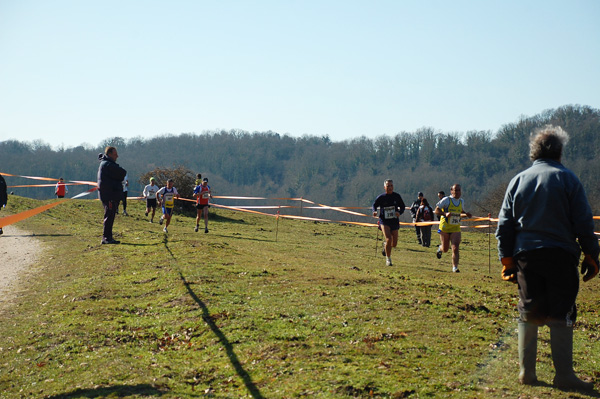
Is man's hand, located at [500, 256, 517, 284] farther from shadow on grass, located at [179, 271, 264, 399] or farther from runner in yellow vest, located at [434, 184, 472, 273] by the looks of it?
runner in yellow vest, located at [434, 184, 472, 273]

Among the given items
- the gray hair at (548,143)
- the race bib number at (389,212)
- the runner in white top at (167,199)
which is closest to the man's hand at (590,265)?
the gray hair at (548,143)


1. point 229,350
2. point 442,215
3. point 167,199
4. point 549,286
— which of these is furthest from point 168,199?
point 549,286

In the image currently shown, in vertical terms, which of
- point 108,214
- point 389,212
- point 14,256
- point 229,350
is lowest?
point 14,256

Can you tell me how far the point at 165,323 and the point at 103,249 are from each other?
769cm

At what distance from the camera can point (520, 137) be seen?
15925 cm

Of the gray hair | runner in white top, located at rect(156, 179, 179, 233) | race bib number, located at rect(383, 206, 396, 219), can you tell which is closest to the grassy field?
race bib number, located at rect(383, 206, 396, 219)

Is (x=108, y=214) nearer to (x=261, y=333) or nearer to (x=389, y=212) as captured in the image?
(x=389, y=212)

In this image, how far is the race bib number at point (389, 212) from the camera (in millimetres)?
14609

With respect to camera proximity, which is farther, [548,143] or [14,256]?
[14,256]

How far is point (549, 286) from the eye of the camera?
5098mm

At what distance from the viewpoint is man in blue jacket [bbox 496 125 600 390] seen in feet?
16.6

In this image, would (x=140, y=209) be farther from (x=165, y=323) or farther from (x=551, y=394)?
(x=551, y=394)

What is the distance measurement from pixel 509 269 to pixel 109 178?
11.5 m

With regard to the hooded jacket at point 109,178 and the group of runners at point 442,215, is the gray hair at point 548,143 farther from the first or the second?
the hooded jacket at point 109,178
